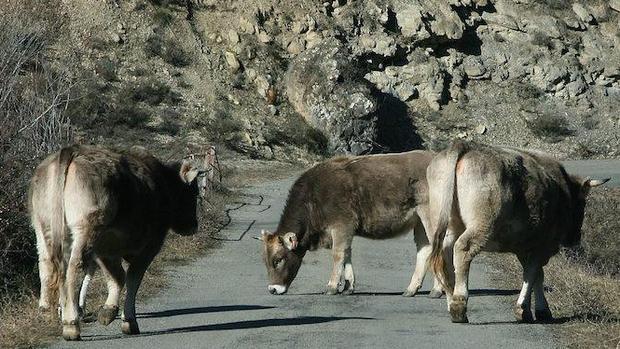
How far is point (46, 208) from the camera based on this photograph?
1153cm

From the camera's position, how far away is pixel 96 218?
11414 mm

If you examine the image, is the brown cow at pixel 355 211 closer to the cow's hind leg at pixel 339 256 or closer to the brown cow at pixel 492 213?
the cow's hind leg at pixel 339 256

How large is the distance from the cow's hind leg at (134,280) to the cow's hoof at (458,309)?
10.2 feet

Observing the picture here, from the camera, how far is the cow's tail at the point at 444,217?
1298cm

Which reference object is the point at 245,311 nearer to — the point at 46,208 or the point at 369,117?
the point at 46,208

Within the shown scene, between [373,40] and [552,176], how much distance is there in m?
43.4

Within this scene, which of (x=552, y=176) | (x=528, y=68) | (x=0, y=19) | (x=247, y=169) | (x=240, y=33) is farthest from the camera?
(x=528, y=68)

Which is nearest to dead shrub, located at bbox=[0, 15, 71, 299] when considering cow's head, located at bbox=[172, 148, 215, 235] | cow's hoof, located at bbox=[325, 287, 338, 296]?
cow's head, located at bbox=[172, 148, 215, 235]

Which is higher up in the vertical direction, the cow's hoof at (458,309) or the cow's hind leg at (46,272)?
the cow's hind leg at (46,272)

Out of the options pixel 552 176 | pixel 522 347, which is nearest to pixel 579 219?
pixel 552 176

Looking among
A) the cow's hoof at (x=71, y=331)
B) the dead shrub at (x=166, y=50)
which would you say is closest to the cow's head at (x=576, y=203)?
the cow's hoof at (x=71, y=331)

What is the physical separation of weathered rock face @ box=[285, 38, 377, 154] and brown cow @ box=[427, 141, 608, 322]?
36.1 m

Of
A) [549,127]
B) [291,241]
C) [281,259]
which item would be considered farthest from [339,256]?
[549,127]

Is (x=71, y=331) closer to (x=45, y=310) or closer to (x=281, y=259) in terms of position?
(x=45, y=310)
